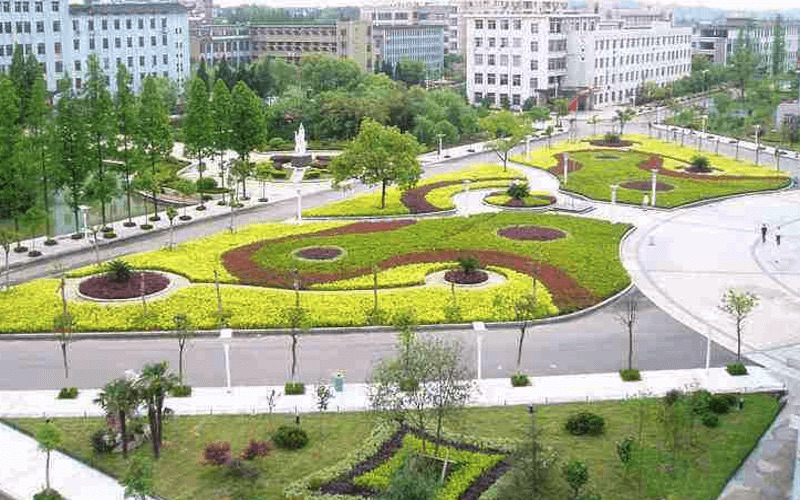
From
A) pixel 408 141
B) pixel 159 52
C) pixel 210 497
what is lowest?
pixel 210 497

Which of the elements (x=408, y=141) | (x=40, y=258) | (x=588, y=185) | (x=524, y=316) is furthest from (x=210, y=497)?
(x=588, y=185)

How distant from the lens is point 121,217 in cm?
4106

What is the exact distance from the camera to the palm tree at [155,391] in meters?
18.0

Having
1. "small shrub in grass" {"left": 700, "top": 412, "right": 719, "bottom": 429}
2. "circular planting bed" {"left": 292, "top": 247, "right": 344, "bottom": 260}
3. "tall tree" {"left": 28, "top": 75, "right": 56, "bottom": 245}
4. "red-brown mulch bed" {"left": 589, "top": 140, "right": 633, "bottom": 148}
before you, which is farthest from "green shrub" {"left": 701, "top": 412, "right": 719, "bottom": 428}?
"red-brown mulch bed" {"left": 589, "top": 140, "right": 633, "bottom": 148}

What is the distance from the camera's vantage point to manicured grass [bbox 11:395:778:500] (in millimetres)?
16984

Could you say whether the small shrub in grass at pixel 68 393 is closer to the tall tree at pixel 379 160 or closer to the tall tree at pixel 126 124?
the tall tree at pixel 126 124

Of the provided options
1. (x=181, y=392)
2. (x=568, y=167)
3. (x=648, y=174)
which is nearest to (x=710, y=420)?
(x=181, y=392)

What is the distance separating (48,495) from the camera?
16703 millimetres

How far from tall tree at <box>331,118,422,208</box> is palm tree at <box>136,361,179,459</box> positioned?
21038mm

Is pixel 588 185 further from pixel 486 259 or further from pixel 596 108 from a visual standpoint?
pixel 596 108

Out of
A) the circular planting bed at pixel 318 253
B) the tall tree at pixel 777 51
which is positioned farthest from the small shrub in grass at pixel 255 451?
the tall tree at pixel 777 51

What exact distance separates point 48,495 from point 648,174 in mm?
36482

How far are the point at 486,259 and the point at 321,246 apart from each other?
5.81 m

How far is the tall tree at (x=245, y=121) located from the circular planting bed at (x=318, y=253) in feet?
34.4
